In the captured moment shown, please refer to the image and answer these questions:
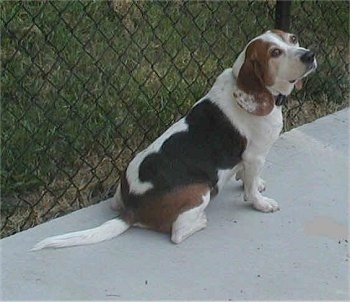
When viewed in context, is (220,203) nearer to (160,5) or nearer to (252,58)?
(252,58)

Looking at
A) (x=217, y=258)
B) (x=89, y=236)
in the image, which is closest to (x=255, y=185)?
(x=217, y=258)

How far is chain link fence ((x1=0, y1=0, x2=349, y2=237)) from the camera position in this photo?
3.69 meters

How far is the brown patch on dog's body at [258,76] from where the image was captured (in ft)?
10.2

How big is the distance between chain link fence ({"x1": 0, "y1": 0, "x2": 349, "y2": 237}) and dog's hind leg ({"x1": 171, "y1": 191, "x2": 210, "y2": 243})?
0.51 metres


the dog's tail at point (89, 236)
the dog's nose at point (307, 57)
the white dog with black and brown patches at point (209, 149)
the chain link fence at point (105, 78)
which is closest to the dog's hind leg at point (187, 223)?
the white dog with black and brown patches at point (209, 149)

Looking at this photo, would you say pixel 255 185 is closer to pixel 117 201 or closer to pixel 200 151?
pixel 200 151

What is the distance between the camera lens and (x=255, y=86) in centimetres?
314

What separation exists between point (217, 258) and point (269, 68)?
74 centimetres

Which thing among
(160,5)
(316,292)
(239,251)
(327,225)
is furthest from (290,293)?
(160,5)

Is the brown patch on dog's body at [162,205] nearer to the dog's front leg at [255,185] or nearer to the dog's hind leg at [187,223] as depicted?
the dog's hind leg at [187,223]

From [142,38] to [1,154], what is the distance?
1.50 metres

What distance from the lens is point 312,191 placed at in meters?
3.61

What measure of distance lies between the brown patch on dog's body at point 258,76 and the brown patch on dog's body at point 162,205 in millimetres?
390

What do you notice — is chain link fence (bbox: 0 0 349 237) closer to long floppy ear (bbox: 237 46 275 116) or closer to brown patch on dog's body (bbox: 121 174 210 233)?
brown patch on dog's body (bbox: 121 174 210 233)
